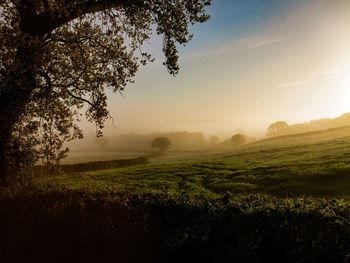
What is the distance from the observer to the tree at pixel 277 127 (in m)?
175

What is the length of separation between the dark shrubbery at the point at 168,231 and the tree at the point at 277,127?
186 meters

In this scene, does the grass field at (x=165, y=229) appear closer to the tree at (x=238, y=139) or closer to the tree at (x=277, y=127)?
the tree at (x=238, y=139)

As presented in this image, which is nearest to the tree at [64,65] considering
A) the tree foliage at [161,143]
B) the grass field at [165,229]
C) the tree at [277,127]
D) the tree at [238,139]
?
the grass field at [165,229]

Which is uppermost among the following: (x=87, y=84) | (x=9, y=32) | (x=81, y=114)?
(x=9, y=32)

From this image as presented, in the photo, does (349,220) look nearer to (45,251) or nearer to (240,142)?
(45,251)

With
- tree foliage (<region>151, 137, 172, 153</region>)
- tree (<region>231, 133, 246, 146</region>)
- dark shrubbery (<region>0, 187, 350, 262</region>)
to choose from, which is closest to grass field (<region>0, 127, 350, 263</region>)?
dark shrubbery (<region>0, 187, 350, 262</region>)

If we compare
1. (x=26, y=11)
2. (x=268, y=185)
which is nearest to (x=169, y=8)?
(x=26, y=11)

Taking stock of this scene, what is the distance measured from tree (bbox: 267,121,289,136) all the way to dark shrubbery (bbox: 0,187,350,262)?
18568cm

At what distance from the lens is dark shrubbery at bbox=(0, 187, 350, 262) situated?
6.43 meters

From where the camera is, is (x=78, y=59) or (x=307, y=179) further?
(x=307, y=179)

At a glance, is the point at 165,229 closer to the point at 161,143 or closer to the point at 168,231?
the point at 168,231

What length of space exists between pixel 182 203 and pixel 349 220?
18.7 ft

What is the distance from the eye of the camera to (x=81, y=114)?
58.1 feet

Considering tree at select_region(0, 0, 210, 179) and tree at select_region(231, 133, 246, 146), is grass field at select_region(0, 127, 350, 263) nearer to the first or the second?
tree at select_region(0, 0, 210, 179)
